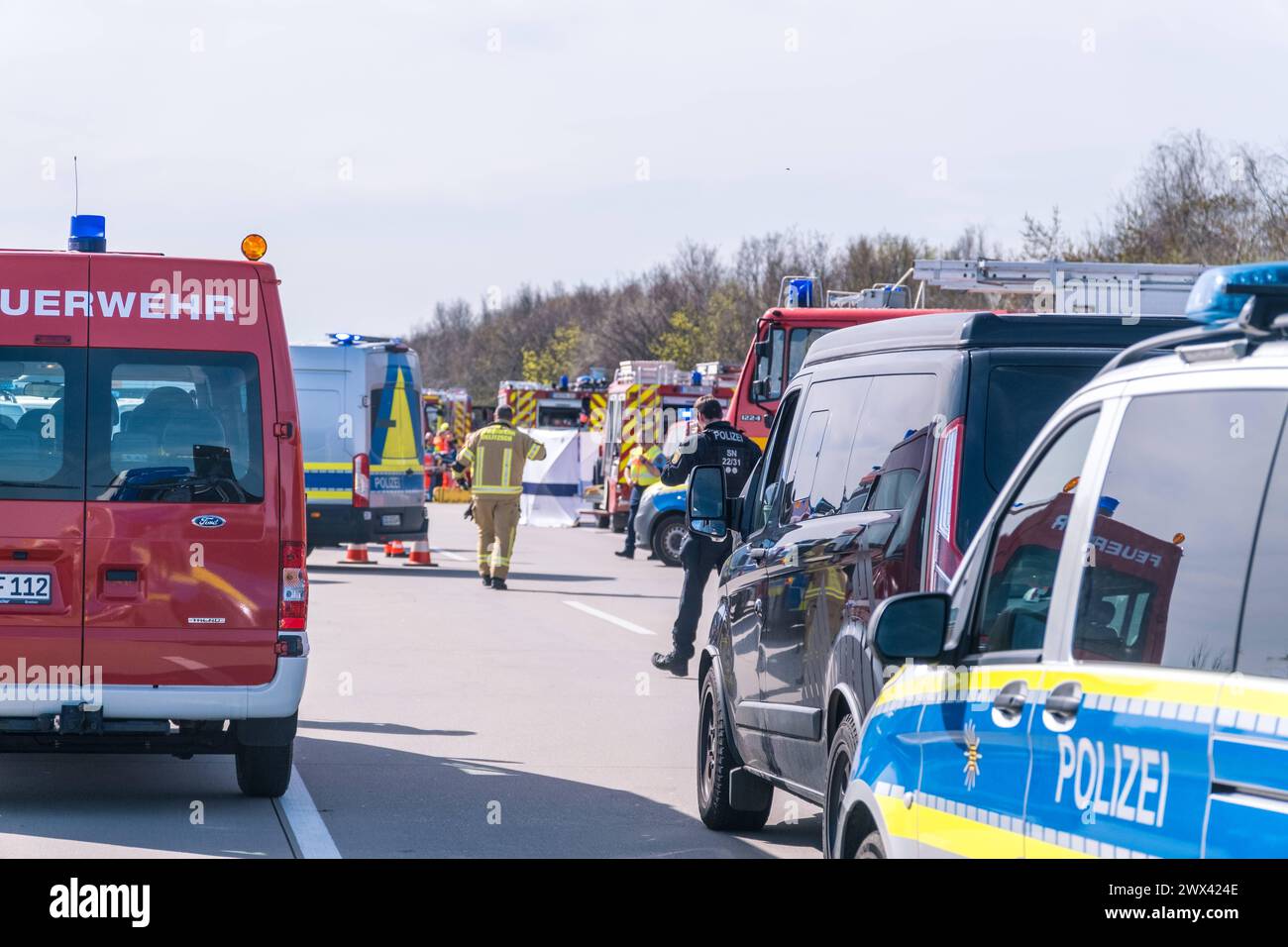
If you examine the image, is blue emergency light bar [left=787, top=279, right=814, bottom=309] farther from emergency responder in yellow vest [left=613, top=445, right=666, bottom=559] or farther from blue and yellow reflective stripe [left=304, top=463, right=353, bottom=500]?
emergency responder in yellow vest [left=613, top=445, right=666, bottom=559]

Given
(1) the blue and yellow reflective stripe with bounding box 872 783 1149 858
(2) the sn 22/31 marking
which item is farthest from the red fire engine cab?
(2) the sn 22/31 marking

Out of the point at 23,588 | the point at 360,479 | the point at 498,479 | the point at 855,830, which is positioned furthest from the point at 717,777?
the point at 360,479

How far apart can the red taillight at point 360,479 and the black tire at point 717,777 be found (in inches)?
581

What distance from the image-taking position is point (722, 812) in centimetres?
818

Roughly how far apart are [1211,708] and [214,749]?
6229mm

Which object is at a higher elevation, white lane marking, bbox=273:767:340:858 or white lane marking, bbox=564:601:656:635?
white lane marking, bbox=273:767:340:858

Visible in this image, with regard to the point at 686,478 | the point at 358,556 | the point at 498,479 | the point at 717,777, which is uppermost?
the point at 686,478

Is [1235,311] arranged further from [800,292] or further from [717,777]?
[800,292]

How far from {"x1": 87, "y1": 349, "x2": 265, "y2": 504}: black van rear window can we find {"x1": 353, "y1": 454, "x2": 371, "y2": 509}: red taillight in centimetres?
1468

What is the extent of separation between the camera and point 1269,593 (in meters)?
2.85

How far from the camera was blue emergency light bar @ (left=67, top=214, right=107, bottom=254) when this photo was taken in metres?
8.77

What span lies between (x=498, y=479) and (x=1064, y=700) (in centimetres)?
1867
